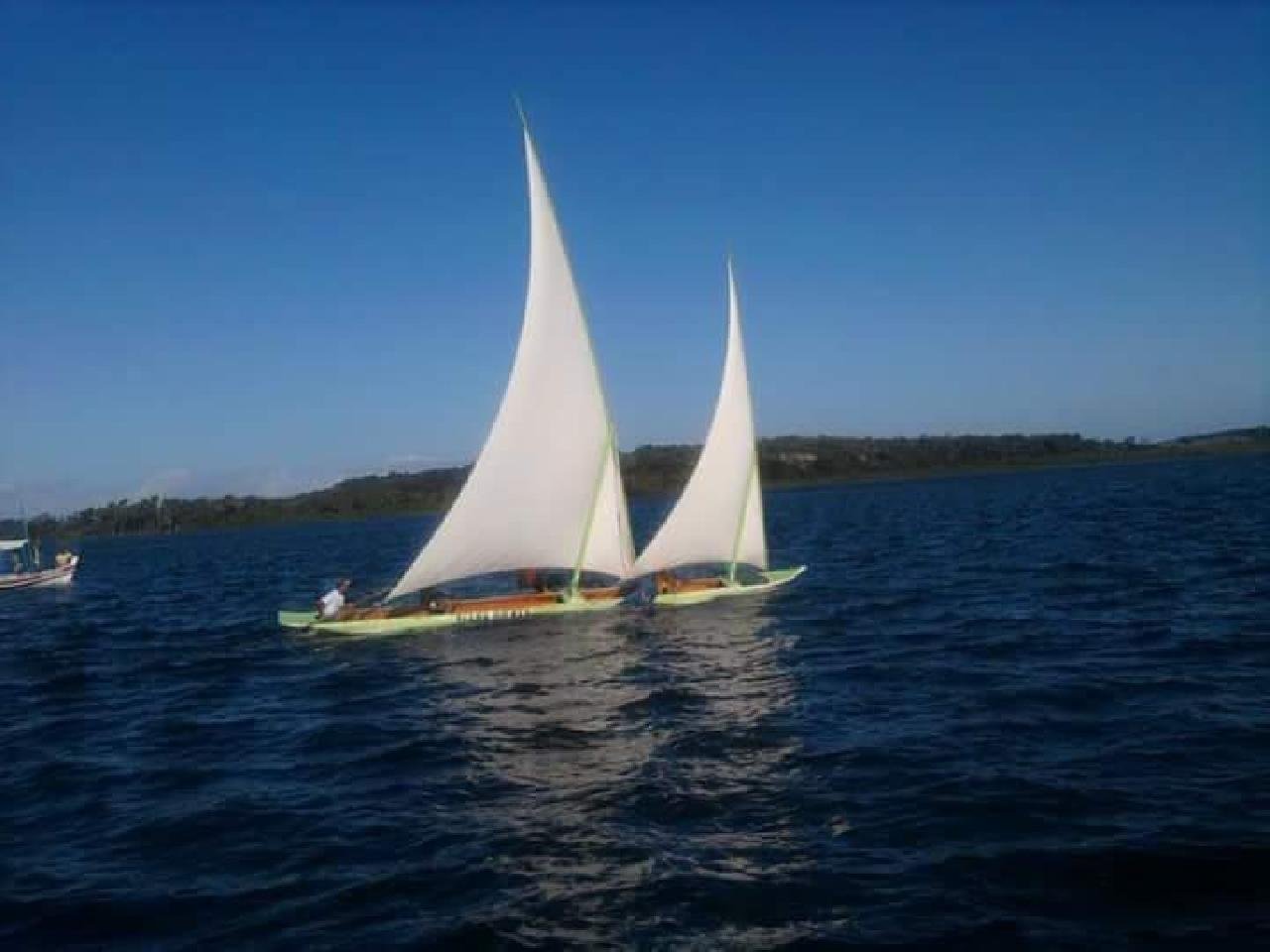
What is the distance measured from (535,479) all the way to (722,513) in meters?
8.13

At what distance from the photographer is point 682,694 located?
878 inches

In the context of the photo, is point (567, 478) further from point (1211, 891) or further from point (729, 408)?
point (1211, 891)

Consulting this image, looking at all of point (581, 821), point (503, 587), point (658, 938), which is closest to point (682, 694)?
point (581, 821)

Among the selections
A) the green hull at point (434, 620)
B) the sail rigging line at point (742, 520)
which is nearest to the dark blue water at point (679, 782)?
the green hull at point (434, 620)

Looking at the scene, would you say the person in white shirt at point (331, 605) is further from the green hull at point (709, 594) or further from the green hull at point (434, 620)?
the green hull at point (709, 594)

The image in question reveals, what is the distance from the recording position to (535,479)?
108ft

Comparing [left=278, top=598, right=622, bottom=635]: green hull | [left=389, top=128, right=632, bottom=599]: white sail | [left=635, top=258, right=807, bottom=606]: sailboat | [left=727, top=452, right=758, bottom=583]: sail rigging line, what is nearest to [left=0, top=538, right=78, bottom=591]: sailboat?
[left=278, top=598, right=622, bottom=635]: green hull

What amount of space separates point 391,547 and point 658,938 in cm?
9072

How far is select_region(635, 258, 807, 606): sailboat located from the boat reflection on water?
21.2ft

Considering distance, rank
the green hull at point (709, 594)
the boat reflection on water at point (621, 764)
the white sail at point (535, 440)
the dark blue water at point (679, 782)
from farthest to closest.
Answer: the green hull at point (709, 594) < the white sail at point (535, 440) < the boat reflection on water at point (621, 764) < the dark blue water at point (679, 782)

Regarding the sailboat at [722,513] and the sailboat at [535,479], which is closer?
the sailboat at [535,479]

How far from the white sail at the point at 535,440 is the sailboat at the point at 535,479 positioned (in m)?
0.03

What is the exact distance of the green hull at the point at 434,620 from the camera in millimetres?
33344

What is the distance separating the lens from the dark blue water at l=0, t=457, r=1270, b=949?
1143cm
